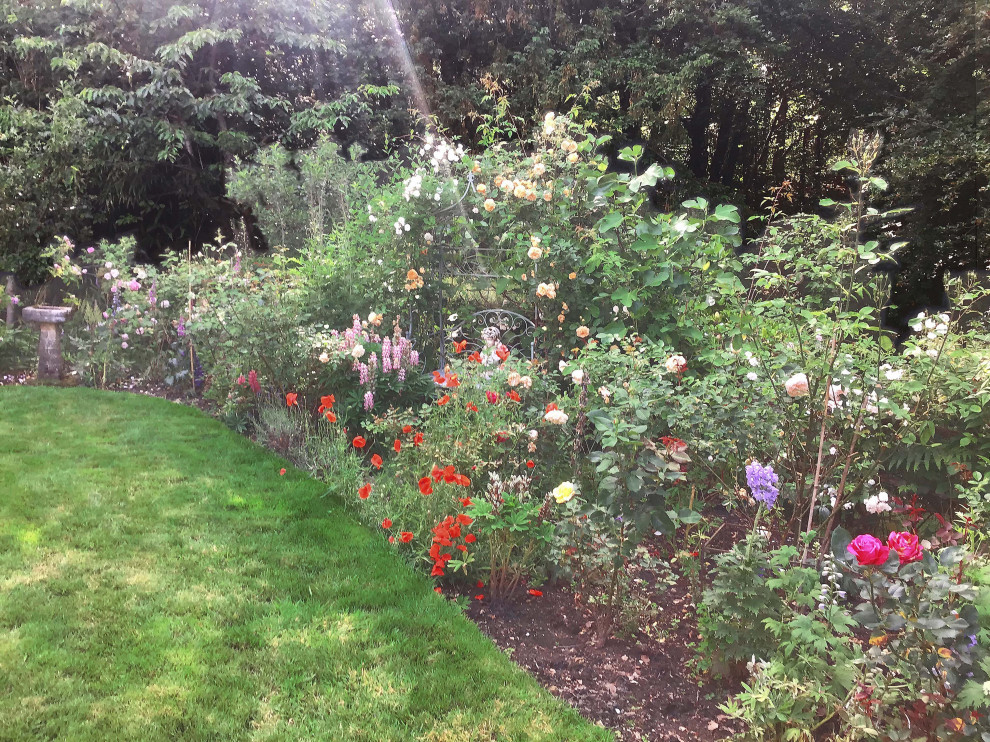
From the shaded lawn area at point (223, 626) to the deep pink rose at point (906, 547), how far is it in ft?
3.15

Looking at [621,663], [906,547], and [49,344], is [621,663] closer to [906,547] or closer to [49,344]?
[906,547]

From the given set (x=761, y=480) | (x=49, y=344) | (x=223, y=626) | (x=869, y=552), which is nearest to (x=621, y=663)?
(x=761, y=480)

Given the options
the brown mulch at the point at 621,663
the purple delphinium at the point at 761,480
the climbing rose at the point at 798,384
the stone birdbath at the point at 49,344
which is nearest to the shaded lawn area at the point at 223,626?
the brown mulch at the point at 621,663

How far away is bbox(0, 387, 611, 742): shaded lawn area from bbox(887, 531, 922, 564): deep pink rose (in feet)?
3.15

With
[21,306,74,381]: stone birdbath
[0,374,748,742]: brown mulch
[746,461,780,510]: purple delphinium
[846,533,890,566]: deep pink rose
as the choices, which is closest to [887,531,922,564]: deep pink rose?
[846,533,890,566]: deep pink rose

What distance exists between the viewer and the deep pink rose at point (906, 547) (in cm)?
155

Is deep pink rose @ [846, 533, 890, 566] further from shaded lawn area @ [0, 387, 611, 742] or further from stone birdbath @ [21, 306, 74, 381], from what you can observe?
stone birdbath @ [21, 306, 74, 381]

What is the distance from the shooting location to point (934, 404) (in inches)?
90.9

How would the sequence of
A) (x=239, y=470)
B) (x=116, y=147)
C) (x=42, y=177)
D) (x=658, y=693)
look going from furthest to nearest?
(x=116, y=147) → (x=42, y=177) → (x=239, y=470) → (x=658, y=693)

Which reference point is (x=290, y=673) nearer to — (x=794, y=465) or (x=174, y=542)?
(x=174, y=542)

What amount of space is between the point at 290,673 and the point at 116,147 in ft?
28.8

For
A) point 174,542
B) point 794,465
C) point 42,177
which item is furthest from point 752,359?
point 42,177

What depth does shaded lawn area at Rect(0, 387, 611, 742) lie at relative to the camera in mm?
1926

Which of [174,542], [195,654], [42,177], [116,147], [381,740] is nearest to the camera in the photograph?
[381,740]
